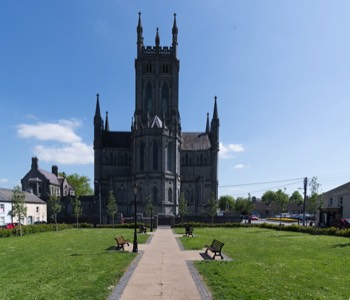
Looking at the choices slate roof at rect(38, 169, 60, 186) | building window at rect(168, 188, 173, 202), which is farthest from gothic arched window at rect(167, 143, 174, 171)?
slate roof at rect(38, 169, 60, 186)

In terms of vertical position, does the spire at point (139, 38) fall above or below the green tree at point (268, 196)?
above

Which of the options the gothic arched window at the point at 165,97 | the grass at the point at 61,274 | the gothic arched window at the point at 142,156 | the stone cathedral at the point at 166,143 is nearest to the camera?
the grass at the point at 61,274

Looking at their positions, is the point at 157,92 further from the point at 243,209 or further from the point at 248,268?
the point at 248,268

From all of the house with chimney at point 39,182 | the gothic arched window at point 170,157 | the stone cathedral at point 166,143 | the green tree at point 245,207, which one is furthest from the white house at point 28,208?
the green tree at point 245,207

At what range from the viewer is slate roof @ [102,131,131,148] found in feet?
261

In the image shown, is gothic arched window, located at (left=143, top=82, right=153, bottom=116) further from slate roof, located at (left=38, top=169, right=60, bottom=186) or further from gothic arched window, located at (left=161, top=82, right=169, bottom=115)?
slate roof, located at (left=38, top=169, right=60, bottom=186)

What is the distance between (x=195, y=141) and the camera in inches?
3177

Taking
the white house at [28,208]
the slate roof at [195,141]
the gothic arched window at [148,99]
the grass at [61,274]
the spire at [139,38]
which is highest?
the spire at [139,38]

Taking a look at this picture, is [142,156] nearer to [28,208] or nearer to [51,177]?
[28,208]

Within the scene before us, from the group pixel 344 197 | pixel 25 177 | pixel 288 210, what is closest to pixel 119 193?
pixel 25 177

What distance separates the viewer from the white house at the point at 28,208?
47.5 metres

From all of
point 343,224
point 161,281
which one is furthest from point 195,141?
point 161,281

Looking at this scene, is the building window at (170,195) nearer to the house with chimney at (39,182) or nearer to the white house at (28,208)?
the house with chimney at (39,182)

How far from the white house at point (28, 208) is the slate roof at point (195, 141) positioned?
3634 cm
